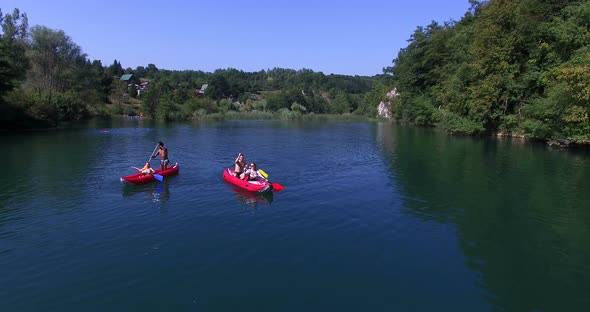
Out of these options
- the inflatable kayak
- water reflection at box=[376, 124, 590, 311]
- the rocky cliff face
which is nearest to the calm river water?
water reflection at box=[376, 124, 590, 311]

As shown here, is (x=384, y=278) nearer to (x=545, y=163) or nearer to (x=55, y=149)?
(x=545, y=163)

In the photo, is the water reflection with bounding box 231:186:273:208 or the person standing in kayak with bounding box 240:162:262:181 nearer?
the water reflection with bounding box 231:186:273:208

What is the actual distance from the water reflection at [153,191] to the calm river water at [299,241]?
10 centimetres

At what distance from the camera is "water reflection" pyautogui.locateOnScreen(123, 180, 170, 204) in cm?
1923

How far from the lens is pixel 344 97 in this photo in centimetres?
16088

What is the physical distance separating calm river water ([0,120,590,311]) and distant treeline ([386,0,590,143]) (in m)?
11.1

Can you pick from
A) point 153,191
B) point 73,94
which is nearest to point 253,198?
point 153,191

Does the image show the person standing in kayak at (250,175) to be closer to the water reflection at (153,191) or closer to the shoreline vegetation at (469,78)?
the water reflection at (153,191)

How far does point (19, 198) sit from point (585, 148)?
44466mm

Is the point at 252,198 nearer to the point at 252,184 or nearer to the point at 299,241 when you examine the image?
the point at 252,184

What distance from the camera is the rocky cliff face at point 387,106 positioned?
97062mm

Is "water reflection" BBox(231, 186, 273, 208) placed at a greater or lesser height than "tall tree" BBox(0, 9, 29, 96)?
lesser

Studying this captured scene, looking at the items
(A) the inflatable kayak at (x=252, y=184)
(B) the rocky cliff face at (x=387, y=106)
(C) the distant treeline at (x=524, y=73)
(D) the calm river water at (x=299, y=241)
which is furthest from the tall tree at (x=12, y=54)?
(B) the rocky cliff face at (x=387, y=106)

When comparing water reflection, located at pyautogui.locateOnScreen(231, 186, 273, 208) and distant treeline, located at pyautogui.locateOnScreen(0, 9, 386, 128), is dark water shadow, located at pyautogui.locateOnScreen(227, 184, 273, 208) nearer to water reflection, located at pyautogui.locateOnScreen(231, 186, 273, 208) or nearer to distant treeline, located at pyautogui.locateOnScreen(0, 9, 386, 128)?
water reflection, located at pyautogui.locateOnScreen(231, 186, 273, 208)
